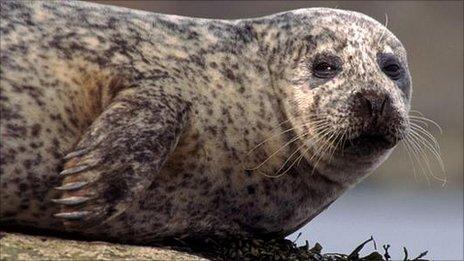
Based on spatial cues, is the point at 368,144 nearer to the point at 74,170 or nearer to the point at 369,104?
the point at 369,104

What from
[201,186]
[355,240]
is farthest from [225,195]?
[355,240]

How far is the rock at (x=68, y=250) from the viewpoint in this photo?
777 centimetres

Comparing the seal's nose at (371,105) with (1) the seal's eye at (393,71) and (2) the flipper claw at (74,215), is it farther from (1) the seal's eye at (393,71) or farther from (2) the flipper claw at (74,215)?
(2) the flipper claw at (74,215)

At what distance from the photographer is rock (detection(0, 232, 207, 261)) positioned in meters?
7.77

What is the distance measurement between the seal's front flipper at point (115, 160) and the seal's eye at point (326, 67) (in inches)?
49.3

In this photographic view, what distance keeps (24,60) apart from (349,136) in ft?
6.24

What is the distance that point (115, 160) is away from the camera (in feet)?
25.9

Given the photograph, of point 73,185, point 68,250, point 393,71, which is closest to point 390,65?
point 393,71

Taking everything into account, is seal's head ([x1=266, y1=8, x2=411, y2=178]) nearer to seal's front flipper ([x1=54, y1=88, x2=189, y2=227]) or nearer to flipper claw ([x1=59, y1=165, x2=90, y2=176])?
seal's front flipper ([x1=54, y1=88, x2=189, y2=227])

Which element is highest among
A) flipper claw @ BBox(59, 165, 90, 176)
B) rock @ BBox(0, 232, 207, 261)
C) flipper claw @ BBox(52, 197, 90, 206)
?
flipper claw @ BBox(59, 165, 90, 176)

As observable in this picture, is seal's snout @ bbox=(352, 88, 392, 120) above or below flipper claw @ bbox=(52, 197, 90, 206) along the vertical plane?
above

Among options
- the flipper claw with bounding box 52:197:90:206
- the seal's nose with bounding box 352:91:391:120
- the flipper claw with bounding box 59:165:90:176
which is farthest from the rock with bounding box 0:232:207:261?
the seal's nose with bounding box 352:91:391:120

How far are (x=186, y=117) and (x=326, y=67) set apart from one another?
110cm

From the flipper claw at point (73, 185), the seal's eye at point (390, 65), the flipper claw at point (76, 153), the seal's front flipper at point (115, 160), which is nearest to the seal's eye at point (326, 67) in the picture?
the seal's eye at point (390, 65)
